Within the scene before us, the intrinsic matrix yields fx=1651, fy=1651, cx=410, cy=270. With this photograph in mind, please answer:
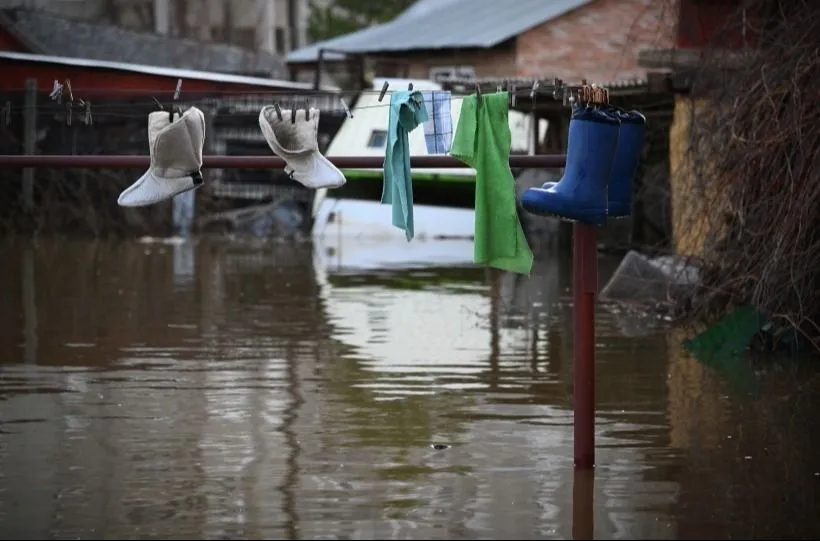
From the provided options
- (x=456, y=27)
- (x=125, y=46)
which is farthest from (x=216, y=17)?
(x=456, y=27)

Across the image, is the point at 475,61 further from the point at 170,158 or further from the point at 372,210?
the point at 170,158

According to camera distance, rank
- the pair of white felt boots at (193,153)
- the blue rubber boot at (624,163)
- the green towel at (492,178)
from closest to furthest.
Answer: the blue rubber boot at (624,163), the green towel at (492,178), the pair of white felt boots at (193,153)

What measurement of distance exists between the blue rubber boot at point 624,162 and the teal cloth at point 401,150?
1.15 m

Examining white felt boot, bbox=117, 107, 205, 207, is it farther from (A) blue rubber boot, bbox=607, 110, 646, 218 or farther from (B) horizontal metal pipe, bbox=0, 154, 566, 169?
(A) blue rubber boot, bbox=607, 110, 646, 218

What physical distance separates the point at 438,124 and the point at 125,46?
103 feet

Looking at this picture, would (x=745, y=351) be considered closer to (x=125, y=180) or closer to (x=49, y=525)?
(x=49, y=525)

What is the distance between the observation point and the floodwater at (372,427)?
727 cm

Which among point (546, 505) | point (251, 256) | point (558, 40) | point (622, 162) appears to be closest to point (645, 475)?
point (546, 505)

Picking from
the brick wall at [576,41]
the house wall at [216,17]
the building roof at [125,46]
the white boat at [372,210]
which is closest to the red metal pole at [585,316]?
the white boat at [372,210]

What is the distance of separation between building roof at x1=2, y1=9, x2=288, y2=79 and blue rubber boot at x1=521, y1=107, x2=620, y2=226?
28.4 meters

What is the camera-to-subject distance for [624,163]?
810cm

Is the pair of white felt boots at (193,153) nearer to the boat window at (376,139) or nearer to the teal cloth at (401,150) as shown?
the teal cloth at (401,150)

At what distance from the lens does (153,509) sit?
7332mm

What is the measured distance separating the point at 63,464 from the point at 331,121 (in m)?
24.9
